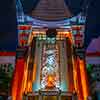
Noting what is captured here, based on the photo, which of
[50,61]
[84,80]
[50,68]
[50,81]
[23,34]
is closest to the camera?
[50,81]

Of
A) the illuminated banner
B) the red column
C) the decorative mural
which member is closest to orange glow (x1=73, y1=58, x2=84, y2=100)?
the decorative mural

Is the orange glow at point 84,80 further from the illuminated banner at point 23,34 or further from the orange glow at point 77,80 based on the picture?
the illuminated banner at point 23,34

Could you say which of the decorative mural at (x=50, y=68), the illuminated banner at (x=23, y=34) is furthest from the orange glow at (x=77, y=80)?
the illuminated banner at (x=23, y=34)

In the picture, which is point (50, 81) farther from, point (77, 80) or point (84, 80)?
point (84, 80)

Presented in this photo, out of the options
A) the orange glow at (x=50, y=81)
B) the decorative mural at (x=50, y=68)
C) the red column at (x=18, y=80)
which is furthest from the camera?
the decorative mural at (x=50, y=68)

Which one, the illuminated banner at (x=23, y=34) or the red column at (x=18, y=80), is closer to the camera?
the red column at (x=18, y=80)

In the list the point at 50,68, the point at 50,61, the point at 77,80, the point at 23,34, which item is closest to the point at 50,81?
the point at 77,80

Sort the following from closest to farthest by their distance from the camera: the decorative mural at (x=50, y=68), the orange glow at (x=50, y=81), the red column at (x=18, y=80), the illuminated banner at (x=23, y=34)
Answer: the red column at (x=18, y=80)
the orange glow at (x=50, y=81)
the decorative mural at (x=50, y=68)
the illuminated banner at (x=23, y=34)

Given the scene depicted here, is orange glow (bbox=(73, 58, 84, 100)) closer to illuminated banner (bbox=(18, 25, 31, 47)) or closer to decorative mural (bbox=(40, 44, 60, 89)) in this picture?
decorative mural (bbox=(40, 44, 60, 89))

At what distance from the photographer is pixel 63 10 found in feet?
48.2

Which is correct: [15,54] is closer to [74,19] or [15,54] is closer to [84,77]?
[84,77]

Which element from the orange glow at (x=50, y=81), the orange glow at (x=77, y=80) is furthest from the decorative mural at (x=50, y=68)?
the orange glow at (x=77, y=80)

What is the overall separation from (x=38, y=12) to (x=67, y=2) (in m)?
1.43

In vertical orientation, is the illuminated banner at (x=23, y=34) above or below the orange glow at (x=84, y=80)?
above
